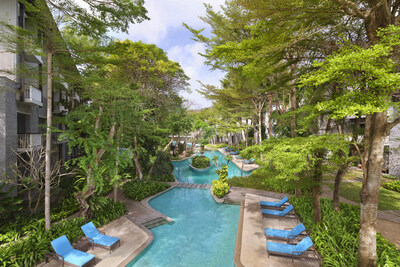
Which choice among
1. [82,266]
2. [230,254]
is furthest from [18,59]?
[230,254]

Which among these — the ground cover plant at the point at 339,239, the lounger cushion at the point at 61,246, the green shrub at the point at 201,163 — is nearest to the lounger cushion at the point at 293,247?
the ground cover plant at the point at 339,239

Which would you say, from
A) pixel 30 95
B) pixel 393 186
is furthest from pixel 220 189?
pixel 393 186

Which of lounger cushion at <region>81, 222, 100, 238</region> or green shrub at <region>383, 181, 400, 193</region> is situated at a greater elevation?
lounger cushion at <region>81, 222, 100, 238</region>

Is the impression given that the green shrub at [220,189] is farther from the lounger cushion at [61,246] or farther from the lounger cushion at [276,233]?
the lounger cushion at [61,246]

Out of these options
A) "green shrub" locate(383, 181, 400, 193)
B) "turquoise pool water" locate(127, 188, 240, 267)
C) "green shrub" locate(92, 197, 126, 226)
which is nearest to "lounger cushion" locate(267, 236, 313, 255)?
"turquoise pool water" locate(127, 188, 240, 267)

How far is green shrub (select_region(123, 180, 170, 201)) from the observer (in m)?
14.4

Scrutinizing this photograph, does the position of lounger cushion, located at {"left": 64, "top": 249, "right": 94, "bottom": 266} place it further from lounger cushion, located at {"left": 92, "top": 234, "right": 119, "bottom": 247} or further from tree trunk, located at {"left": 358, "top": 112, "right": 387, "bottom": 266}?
tree trunk, located at {"left": 358, "top": 112, "right": 387, "bottom": 266}

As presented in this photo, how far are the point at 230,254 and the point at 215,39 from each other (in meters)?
15.7

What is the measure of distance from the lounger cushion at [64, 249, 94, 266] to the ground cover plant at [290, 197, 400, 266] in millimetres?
9088

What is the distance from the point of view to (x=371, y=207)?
6.06 meters

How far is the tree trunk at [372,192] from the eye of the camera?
19.6ft

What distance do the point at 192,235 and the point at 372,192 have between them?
8.29 metres

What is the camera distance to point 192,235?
10117 millimetres

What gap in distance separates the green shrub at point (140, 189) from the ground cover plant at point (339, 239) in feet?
36.3
